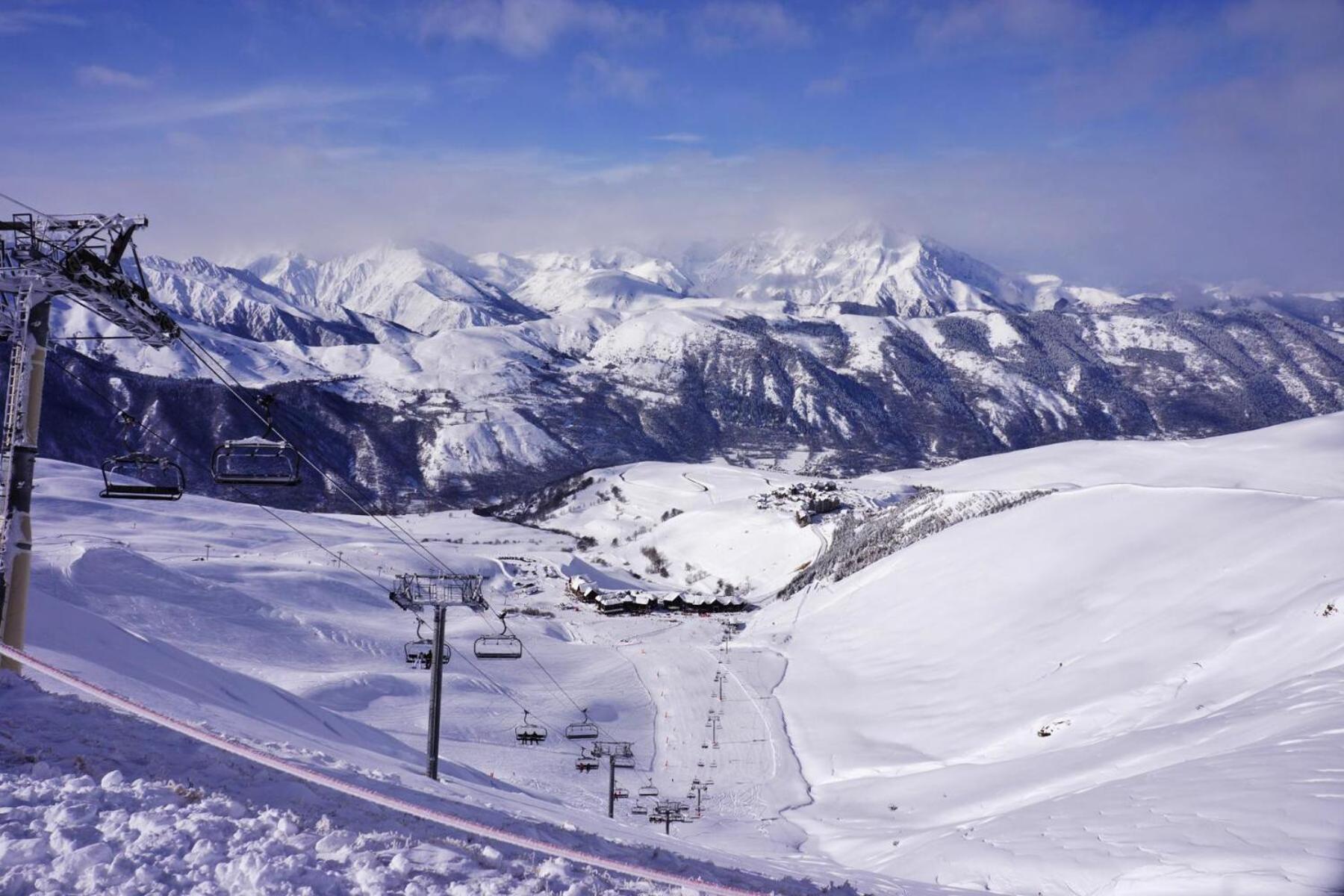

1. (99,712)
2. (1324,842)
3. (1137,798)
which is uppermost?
(99,712)

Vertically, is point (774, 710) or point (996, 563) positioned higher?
point (996, 563)

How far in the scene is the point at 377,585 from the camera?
68.6m

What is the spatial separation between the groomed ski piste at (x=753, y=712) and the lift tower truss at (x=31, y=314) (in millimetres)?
1915

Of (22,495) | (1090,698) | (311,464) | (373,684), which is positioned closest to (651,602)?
(373,684)

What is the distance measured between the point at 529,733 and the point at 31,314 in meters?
28.2

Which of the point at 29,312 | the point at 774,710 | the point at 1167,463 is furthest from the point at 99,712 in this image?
the point at 1167,463

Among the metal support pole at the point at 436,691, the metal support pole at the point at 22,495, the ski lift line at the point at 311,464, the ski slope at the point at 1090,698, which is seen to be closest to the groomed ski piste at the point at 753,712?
the ski slope at the point at 1090,698

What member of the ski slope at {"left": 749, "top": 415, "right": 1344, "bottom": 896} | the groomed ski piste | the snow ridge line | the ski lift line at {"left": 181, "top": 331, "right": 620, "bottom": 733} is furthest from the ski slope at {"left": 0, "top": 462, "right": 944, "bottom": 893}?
the ski slope at {"left": 749, "top": 415, "right": 1344, "bottom": 896}

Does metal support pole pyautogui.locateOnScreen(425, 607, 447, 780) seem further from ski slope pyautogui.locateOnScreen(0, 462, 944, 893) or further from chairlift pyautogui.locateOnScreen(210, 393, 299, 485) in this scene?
chairlift pyautogui.locateOnScreen(210, 393, 299, 485)

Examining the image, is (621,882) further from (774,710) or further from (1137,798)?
(774,710)

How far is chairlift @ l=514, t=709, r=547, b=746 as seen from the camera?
35.9 m

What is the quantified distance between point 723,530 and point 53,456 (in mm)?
152269

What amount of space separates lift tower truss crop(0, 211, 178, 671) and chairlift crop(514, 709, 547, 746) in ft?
67.0

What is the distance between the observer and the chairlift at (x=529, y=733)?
3594 cm
